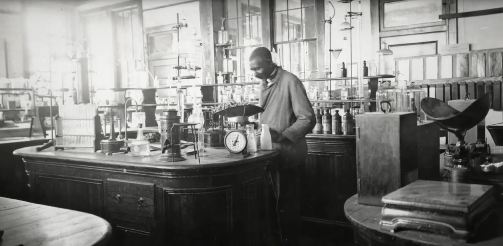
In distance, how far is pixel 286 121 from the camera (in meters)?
3.66

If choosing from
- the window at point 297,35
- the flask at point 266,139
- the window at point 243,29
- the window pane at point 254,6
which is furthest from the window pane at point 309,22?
the flask at point 266,139

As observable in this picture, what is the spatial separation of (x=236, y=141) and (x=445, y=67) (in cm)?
465

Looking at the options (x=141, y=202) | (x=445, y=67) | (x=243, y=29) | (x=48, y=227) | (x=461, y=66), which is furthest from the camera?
(x=243, y=29)

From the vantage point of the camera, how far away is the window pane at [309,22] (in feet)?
22.6

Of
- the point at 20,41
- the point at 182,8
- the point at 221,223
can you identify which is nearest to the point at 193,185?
the point at 221,223

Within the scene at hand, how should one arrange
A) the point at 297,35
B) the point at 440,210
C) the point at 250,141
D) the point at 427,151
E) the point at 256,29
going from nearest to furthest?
the point at 440,210
the point at 427,151
the point at 250,141
the point at 297,35
the point at 256,29

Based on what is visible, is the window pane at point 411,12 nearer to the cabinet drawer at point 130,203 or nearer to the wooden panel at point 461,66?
the wooden panel at point 461,66

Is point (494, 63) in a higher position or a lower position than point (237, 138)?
higher

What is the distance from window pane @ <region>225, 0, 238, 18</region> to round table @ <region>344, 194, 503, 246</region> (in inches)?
249

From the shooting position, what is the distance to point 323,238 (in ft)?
14.7

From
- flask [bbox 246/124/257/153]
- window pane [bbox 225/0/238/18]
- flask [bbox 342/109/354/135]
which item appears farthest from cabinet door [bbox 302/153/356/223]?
window pane [bbox 225/0/238/18]

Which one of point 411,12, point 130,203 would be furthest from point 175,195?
point 411,12

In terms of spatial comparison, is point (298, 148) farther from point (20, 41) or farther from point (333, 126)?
point (20, 41)

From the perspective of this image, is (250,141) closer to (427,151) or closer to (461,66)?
(427,151)
